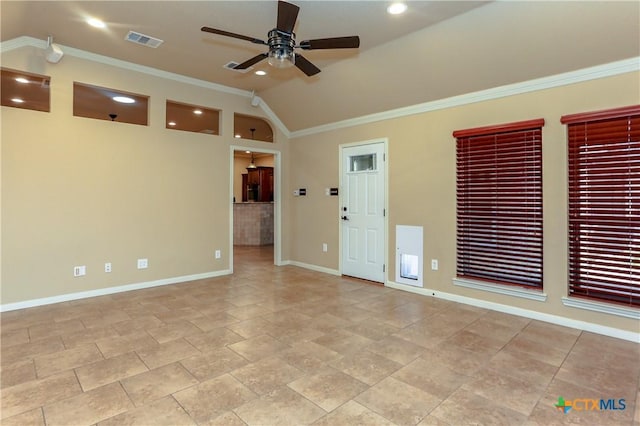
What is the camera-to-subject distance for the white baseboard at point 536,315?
313cm

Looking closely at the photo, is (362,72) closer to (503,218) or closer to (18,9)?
(503,218)

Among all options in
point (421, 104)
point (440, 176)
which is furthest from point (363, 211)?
point (421, 104)

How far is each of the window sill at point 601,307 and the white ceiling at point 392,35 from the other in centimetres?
229

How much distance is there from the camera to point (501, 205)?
391 centimetres

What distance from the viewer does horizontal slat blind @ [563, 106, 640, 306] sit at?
3084 mm

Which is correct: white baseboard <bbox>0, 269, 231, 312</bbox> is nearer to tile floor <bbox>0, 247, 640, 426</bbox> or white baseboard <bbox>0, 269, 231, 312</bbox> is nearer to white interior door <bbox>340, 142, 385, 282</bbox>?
tile floor <bbox>0, 247, 640, 426</bbox>

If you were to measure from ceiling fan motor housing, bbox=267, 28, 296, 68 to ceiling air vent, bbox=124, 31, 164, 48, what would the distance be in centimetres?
179

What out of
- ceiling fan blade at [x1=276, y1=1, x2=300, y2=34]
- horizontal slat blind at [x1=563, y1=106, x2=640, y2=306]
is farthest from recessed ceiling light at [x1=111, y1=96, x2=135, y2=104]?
horizontal slat blind at [x1=563, y1=106, x2=640, y2=306]

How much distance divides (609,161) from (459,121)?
1577 millimetres

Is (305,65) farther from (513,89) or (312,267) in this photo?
(312,267)

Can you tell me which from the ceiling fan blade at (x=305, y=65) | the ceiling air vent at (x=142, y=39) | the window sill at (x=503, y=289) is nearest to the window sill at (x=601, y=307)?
the window sill at (x=503, y=289)

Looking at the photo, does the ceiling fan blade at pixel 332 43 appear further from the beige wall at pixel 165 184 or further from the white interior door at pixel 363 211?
the white interior door at pixel 363 211

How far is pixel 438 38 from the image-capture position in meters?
3.59

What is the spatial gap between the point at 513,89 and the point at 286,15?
270cm
